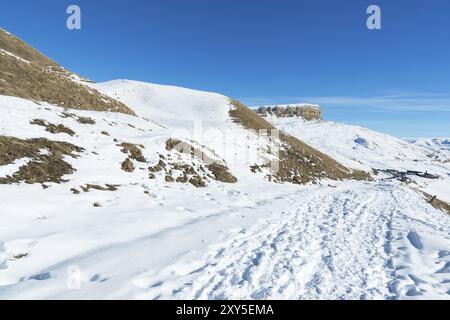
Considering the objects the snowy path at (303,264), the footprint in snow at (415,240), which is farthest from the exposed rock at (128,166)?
the footprint in snow at (415,240)

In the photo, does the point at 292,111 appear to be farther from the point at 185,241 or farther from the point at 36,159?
the point at 185,241

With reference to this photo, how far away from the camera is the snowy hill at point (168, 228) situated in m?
6.93

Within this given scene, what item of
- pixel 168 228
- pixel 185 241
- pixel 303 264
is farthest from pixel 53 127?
pixel 303 264

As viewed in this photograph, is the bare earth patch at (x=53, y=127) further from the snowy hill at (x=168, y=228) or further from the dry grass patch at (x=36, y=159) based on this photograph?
the dry grass patch at (x=36, y=159)

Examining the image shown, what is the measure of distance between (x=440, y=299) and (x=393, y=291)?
0.86 meters

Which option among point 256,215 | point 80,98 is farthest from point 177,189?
point 80,98

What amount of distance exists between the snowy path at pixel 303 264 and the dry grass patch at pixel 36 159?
7.75 meters

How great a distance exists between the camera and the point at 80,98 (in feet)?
88.3

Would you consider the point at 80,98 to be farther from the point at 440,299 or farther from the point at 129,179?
the point at 440,299

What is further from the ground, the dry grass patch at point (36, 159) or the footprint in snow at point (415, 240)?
the dry grass patch at point (36, 159)

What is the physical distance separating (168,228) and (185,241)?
157cm

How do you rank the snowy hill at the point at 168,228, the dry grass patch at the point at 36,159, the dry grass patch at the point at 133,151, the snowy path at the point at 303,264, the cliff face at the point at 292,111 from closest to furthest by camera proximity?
the snowy path at the point at 303,264 → the snowy hill at the point at 168,228 → the dry grass patch at the point at 36,159 → the dry grass patch at the point at 133,151 → the cliff face at the point at 292,111
